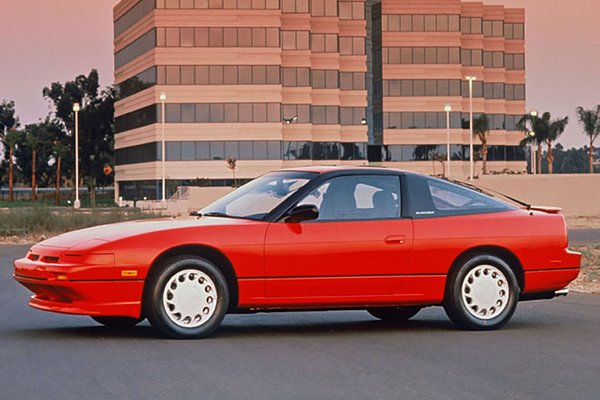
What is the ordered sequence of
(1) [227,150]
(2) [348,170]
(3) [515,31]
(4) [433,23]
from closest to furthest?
(2) [348,170], (1) [227,150], (4) [433,23], (3) [515,31]

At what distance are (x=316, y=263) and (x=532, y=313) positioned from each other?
362 cm

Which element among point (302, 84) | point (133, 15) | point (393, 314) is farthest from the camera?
point (133, 15)

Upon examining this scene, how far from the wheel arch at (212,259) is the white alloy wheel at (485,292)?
227cm

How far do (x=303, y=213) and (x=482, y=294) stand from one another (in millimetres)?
2005

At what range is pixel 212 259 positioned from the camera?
35.0 ft

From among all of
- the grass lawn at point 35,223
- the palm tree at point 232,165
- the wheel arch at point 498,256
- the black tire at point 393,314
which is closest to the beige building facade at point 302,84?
the palm tree at point 232,165

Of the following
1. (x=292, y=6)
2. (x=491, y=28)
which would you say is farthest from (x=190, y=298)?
(x=491, y=28)

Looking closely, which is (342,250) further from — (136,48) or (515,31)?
(515,31)

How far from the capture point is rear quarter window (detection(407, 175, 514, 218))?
11.4 meters

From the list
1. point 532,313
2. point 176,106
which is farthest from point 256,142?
point 532,313

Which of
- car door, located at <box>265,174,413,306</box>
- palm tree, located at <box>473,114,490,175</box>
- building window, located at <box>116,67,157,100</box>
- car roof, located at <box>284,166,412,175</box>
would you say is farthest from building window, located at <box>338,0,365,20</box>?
car door, located at <box>265,174,413,306</box>

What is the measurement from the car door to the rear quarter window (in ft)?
0.65

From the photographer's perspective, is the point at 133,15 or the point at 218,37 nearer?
the point at 218,37

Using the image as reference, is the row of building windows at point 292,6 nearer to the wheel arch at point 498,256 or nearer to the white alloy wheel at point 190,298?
the wheel arch at point 498,256
